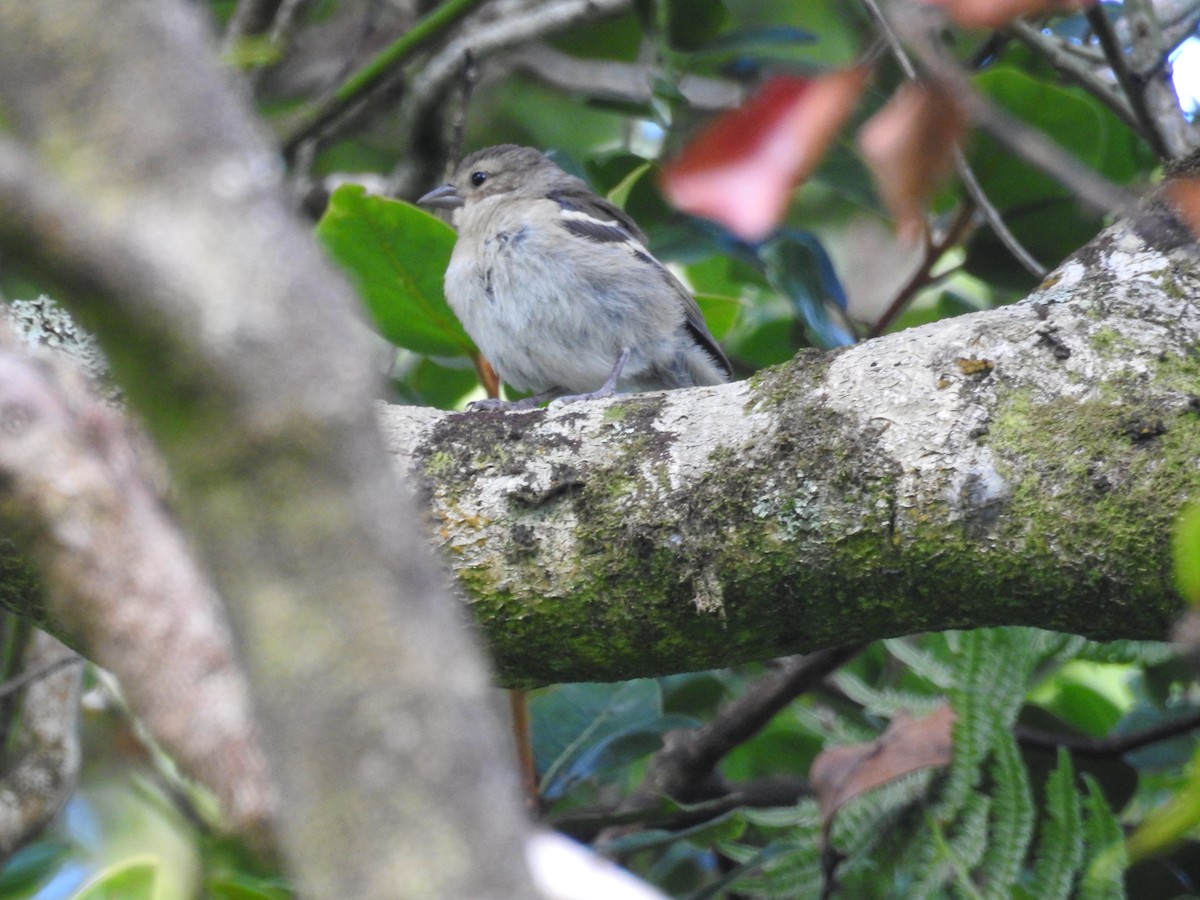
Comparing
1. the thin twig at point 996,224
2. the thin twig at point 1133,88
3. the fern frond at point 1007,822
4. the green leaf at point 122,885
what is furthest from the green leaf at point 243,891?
the thin twig at point 1133,88

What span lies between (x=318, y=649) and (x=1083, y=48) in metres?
3.57

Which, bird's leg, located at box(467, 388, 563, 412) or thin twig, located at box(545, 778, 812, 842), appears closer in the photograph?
thin twig, located at box(545, 778, 812, 842)

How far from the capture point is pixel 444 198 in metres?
4.66

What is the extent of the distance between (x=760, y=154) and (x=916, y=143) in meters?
0.12

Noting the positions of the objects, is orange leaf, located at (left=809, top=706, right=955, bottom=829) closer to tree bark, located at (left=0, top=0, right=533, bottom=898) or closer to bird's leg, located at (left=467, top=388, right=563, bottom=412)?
bird's leg, located at (left=467, top=388, right=563, bottom=412)

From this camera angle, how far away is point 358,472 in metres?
0.85

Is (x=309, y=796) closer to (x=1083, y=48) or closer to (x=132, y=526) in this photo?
(x=132, y=526)

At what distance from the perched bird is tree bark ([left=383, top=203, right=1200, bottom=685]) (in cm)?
158

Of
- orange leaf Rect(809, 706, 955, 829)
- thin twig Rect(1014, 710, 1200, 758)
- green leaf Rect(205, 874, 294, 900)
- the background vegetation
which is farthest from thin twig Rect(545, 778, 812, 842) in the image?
green leaf Rect(205, 874, 294, 900)

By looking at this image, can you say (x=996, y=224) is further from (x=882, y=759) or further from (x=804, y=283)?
(x=882, y=759)

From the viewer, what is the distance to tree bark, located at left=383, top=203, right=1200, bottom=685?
190cm

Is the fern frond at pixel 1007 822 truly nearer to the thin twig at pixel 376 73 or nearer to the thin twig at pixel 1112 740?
Answer: the thin twig at pixel 1112 740

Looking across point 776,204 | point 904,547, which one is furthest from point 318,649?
point 904,547

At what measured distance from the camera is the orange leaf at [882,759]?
2686 mm
